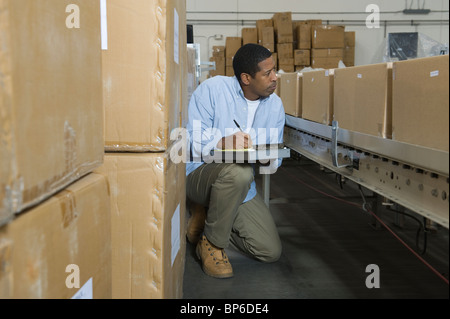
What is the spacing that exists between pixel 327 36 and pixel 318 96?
4.96 metres

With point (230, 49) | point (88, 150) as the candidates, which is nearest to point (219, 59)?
point (230, 49)

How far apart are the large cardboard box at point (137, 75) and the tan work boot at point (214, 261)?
106 cm

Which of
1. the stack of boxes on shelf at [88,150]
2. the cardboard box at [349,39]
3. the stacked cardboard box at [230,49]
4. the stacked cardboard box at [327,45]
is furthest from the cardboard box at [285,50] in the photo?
the stack of boxes on shelf at [88,150]

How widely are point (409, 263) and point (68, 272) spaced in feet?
5.68

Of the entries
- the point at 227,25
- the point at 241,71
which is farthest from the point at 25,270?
the point at 227,25

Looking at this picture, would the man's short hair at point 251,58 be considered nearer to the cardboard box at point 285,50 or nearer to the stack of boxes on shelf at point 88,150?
the stack of boxes on shelf at point 88,150

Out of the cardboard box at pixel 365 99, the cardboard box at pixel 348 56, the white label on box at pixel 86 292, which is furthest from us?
the cardboard box at pixel 348 56

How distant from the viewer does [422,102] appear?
40.3 inches

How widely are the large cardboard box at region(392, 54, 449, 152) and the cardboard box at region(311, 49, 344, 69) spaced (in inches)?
221

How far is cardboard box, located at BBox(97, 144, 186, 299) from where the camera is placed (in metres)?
0.94

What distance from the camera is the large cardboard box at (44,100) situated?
49 centimetres

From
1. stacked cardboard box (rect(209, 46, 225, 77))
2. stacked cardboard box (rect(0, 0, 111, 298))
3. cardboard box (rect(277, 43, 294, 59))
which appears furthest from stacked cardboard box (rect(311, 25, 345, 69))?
stacked cardboard box (rect(0, 0, 111, 298))

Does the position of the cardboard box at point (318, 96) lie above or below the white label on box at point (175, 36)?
below
